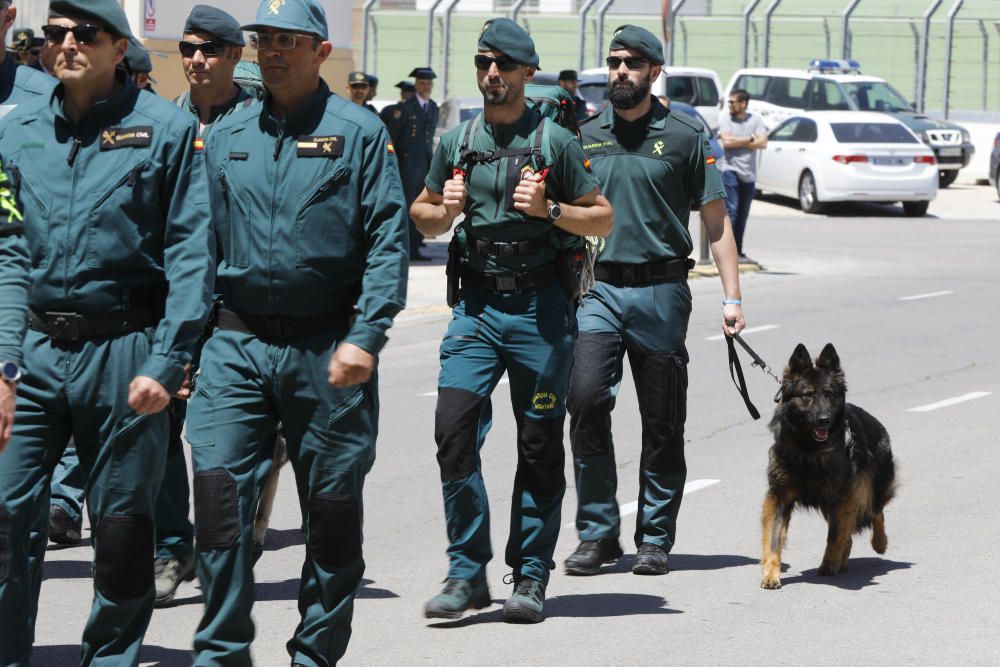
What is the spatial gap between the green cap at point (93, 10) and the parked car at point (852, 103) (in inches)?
1025

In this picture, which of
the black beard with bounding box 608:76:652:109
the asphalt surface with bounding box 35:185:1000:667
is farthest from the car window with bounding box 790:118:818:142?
the black beard with bounding box 608:76:652:109

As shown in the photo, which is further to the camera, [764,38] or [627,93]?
[764,38]

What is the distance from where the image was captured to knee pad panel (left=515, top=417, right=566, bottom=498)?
6.45m

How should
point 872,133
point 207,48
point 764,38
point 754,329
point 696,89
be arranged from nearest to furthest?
point 207,48 → point 754,329 → point 872,133 → point 696,89 → point 764,38

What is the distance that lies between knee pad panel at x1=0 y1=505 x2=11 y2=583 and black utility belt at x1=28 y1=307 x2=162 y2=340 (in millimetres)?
484

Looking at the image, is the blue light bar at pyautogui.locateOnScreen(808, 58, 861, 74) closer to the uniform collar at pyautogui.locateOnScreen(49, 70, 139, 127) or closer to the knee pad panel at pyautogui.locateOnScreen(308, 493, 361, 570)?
the knee pad panel at pyautogui.locateOnScreen(308, 493, 361, 570)

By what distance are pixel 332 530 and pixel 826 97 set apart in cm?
2672

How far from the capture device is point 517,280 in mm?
6336

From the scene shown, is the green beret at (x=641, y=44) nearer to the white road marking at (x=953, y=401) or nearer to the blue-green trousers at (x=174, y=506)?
the blue-green trousers at (x=174, y=506)

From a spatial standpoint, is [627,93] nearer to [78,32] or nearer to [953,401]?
[78,32]

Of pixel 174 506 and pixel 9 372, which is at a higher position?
pixel 9 372

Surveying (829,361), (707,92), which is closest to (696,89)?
(707,92)

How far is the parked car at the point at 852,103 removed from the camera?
3073 cm

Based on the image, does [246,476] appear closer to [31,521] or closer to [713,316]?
[31,521]
